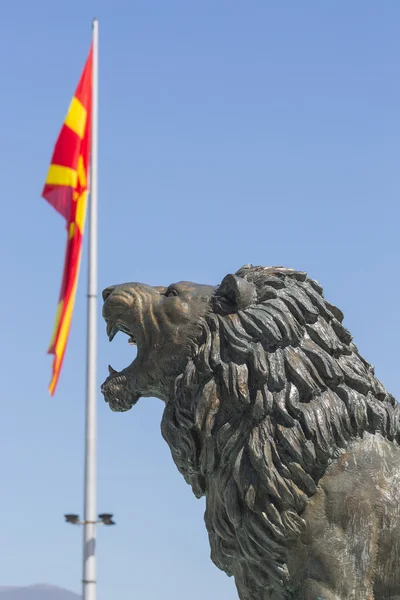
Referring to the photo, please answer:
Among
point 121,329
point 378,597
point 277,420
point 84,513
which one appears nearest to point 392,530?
point 378,597

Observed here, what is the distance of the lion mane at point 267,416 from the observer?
5.27m

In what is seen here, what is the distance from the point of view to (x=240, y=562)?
548 cm

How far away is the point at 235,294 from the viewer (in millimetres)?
5562

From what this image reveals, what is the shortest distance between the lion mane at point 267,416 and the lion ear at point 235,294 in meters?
0.03

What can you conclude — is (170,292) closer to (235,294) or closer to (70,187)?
(235,294)

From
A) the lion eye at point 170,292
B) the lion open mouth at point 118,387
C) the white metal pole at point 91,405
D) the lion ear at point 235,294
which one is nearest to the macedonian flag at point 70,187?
the white metal pole at point 91,405

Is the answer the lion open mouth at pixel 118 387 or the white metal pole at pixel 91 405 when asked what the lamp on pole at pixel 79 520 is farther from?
the lion open mouth at pixel 118 387

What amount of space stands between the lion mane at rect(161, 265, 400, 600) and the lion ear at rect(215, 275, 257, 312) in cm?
3

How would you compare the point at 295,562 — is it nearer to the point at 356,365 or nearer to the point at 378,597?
the point at 378,597

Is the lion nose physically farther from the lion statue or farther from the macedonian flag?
the macedonian flag

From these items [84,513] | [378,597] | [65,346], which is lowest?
[378,597]

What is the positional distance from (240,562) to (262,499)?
1.38ft

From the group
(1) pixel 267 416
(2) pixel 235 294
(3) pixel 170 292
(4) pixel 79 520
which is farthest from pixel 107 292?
(4) pixel 79 520

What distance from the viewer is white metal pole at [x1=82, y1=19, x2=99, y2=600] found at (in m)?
12.4
